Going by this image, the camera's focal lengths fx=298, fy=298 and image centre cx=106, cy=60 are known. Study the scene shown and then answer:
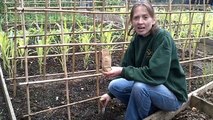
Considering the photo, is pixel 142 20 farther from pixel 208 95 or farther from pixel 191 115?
pixel 208 95

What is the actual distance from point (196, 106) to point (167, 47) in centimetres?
96

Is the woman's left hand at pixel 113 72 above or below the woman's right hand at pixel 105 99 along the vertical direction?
above

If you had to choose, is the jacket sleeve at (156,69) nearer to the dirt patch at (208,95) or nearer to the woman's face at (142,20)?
the woman's face at (142,20)

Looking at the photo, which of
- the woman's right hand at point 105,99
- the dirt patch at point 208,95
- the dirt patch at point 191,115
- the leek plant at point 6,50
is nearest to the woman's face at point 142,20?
the woman's right hand at point 105,99

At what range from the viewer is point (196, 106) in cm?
284

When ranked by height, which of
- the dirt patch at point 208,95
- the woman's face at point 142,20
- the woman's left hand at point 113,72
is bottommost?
the dirt patch at point 208,95

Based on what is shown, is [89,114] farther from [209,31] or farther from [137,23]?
[209,31]

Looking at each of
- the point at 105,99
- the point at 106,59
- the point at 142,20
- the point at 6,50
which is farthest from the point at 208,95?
the point at 6,50

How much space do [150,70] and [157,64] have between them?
68 millimetres

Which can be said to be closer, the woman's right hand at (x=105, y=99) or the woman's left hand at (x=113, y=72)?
the woman's left hand at (x=113, y=72)

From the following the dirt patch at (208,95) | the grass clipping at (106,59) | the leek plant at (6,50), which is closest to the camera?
the grass clipping at (106,59)

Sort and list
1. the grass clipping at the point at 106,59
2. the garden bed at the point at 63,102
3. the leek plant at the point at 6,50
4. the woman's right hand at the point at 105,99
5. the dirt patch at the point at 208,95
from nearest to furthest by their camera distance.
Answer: the grass clipping at the point at 106,59, the woman's right hand at the point at 105,99, the garden bed at the point at 63,102, the dirt patch at the point at 208,95, the leek plant at the point at 6,50

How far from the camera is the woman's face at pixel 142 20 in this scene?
216 cm

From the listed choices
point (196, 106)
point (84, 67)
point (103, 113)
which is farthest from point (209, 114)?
point (84, 67)
